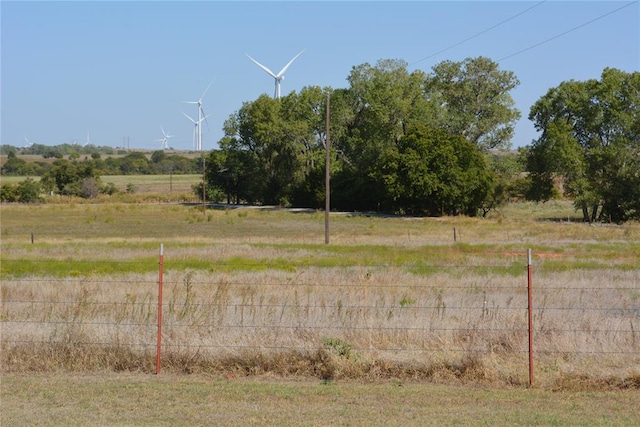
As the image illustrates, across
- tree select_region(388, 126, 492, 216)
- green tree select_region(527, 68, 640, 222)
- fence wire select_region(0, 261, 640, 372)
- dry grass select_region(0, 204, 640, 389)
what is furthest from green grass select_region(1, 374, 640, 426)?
tree select_region(388, 126, 492, 216)

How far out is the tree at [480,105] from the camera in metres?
92.6

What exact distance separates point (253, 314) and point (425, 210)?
249 feet

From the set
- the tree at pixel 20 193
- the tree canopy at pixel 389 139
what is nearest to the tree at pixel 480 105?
the tree canopy at pixel 389 139

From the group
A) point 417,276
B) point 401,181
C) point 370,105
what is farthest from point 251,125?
point 417,276

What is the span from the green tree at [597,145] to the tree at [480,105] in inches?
448

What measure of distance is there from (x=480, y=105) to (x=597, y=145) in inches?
726

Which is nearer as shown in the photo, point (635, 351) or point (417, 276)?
point (635, 351)

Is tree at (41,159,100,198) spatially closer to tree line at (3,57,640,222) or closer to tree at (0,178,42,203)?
tree at (0,178,42,203)

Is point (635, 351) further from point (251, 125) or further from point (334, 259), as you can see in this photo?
point (251, 125)

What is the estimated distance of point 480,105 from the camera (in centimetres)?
9362

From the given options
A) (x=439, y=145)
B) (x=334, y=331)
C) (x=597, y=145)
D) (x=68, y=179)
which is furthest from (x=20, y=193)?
(x=334, y=331)

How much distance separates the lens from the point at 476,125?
93.7 meters

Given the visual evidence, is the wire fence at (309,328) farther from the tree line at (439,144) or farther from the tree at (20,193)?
the tree at (20,193)

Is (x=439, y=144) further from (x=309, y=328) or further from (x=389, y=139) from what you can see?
(x=309, y=328)
